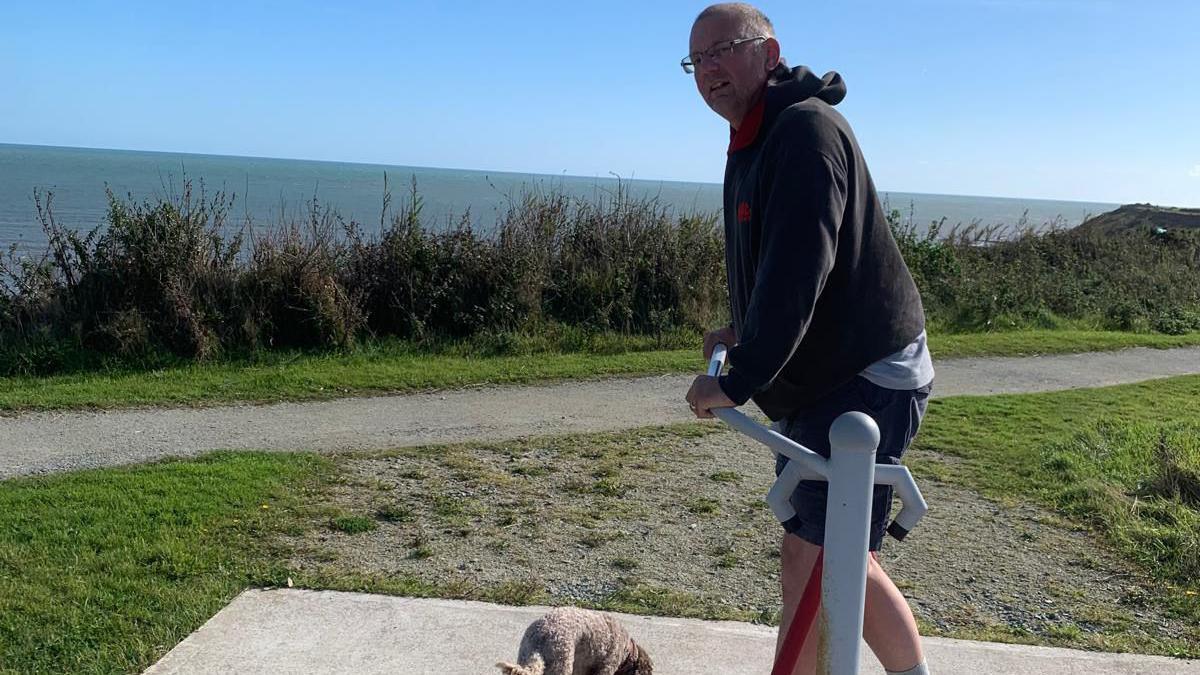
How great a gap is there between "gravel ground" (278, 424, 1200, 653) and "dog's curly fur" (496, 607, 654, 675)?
858 millimetres

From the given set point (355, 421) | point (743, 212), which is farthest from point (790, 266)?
point (355, 421)

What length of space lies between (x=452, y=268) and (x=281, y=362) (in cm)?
222

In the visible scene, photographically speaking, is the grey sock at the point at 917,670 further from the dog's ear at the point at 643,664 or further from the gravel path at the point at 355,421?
the gravel path at the point at 355,421

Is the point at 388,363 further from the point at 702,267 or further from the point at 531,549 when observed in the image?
the point at 531,549

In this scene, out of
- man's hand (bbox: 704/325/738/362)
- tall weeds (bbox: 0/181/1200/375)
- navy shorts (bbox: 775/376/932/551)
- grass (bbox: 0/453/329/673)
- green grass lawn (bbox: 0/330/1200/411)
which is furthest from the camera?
tall weeds (bbox: 0/181/1200/375)

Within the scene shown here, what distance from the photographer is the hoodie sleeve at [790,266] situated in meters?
2.07

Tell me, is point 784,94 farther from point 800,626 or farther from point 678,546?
point 678,546

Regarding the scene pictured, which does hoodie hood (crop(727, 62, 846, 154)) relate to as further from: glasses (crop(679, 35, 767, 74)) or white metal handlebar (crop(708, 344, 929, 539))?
white metal handlebar (crop(708, 344, 929, 539))

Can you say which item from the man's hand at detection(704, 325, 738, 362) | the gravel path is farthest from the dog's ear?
the gravel path

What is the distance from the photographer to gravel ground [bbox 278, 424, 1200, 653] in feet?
12.6

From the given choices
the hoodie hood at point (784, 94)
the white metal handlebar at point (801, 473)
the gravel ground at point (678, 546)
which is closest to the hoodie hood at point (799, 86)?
the hoodie hood at point (784, 94)

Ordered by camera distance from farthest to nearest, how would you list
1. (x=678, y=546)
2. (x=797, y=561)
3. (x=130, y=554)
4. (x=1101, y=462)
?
(x=1101, y=462)
(x=678, y=546)
(x=130, y=554)
(x=797, y=561)

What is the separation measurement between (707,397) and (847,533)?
450mm

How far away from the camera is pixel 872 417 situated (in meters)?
2.33
